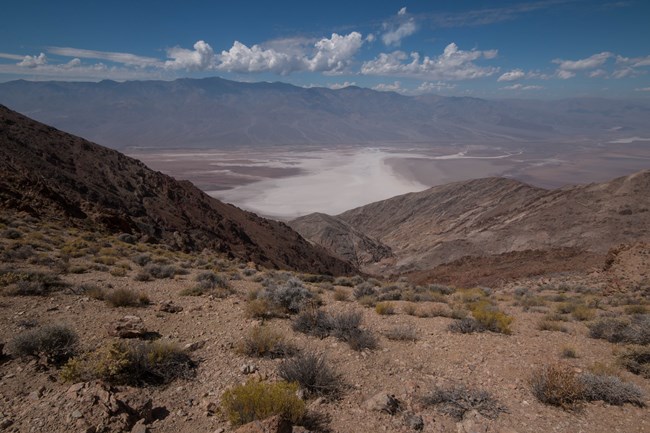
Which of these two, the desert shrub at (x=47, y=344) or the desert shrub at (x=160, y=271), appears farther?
the desert shrub at (x=160, y=271)

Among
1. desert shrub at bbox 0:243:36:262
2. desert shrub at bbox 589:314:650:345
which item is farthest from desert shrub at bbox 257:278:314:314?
desert shrub at bbox 0:243:36:262

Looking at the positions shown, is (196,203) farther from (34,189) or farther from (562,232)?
(562,232)

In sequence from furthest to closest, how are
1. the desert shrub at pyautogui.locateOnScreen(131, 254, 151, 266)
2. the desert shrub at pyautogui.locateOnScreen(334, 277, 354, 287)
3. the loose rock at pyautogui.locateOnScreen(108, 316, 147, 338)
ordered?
the desert shrub at pyautogui.locateOnScreen(334, 277, 354, 287) → the desert shrub at pyautogui.locateOnScreen(131, 254, 151, 266) → the loose rock at pyautogui.locateOnScreen(108, 316, 147, 338)

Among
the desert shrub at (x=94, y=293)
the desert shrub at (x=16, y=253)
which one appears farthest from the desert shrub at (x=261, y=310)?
the desert shrub at (x=16, y=253)

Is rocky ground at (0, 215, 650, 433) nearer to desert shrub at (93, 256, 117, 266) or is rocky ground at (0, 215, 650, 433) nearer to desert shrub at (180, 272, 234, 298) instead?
desert shrub at (180, 272, 234, 298)

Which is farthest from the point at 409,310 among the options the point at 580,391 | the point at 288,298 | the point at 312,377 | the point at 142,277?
the point at 142,277

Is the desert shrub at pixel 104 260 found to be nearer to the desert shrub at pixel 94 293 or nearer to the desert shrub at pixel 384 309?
the desert shrub at pixel 94 293

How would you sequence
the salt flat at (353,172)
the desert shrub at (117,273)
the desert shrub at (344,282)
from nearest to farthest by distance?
1. the desert shrub at (117,273)
2. the desert shrub at (344,282)
3. the salt flat at (353,172)
